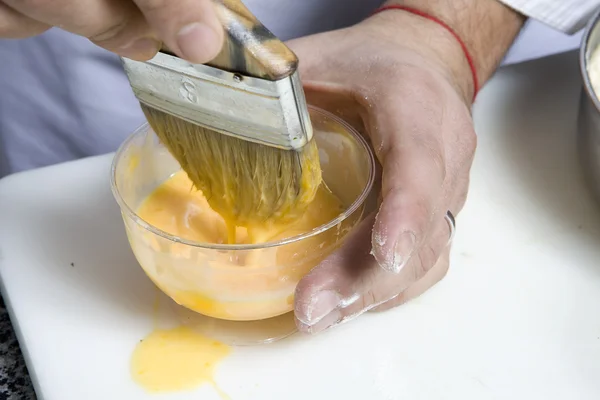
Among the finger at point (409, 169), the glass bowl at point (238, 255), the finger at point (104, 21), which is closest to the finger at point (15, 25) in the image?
the finger at point (104, 21)

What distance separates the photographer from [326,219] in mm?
547

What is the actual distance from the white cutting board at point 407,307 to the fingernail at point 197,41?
9.5 inches

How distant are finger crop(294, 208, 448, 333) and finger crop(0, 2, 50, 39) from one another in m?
0.22

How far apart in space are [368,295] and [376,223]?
63mm

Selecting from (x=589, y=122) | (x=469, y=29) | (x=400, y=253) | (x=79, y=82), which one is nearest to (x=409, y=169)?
(x=400, y=253)

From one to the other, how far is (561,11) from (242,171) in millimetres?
423

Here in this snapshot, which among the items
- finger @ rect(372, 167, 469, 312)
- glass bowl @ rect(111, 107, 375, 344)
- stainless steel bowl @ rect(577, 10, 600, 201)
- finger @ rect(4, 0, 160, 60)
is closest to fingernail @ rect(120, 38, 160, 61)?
finger @ rect(4, 0, 160, 60)

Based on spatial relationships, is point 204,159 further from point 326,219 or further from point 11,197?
point 11,197

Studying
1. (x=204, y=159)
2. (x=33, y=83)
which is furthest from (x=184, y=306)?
(x=33, y=83)

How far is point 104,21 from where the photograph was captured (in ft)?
1.19

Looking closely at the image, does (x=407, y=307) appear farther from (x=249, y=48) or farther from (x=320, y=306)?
(x=249, y=48)

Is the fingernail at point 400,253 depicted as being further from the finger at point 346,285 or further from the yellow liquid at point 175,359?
the yellow liquid at point 175,359

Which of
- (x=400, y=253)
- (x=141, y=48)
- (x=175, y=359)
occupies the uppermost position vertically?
(x=141, y=48)

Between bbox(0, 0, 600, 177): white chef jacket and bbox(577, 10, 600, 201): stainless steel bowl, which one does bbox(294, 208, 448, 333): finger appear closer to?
bbox(577, 10, 600, 201): stainless steel bowl
